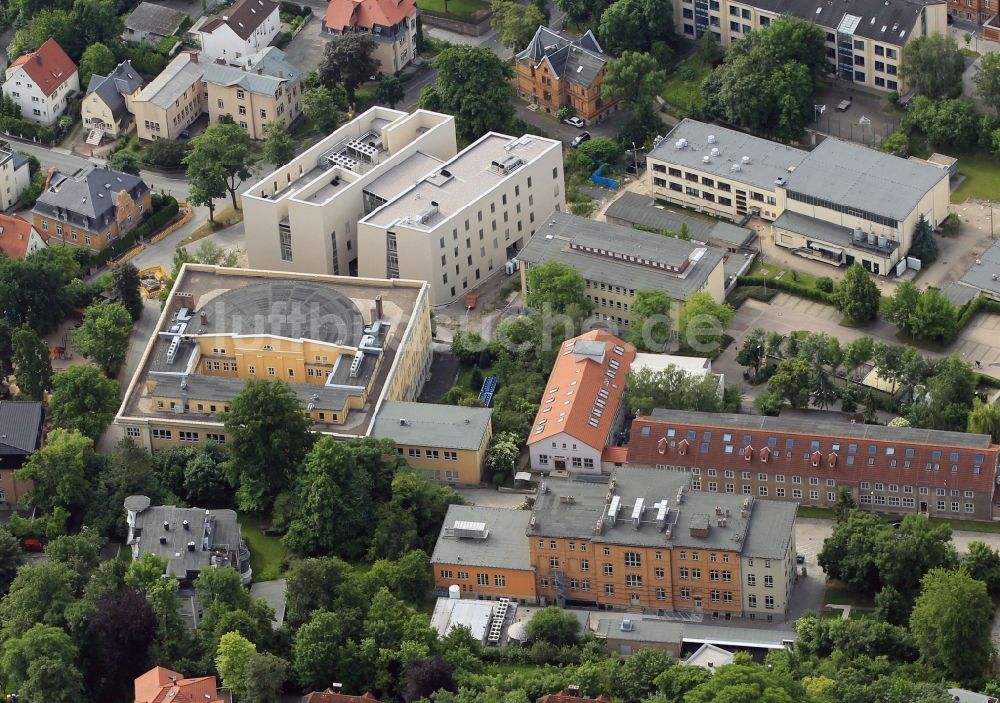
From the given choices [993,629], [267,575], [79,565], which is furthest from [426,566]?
[993,629]

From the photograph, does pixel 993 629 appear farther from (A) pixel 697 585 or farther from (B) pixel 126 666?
(B) pixel 126 666

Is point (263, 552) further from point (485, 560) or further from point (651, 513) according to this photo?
point (651, 513)

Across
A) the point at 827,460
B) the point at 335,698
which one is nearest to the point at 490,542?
the point at 335,698

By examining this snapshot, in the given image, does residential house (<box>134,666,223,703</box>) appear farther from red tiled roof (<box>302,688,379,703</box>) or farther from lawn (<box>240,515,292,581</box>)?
lawn (<box>240,515,292,581</box>)

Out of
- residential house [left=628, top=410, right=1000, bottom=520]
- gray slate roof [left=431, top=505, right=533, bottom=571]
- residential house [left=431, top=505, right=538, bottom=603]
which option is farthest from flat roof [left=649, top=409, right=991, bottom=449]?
residential house [left=431, top=505, right=538, bottom=603]

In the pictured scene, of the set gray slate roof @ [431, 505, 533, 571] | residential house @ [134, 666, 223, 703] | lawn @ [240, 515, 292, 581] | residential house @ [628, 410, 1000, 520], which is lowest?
lawn @ [240, 515, 292, 581]

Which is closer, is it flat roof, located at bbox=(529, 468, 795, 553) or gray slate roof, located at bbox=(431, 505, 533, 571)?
flat roof, located at bbox=(529, 468, 795, 553)

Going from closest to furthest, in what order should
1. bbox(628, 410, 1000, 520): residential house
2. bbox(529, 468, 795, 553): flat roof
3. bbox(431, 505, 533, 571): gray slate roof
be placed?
bbox(529, 468, 795, 553): flat roof
bbox(431, 505, 533, 571): gray slate roof
bbox(628, 410, 1000, 520): residential house
